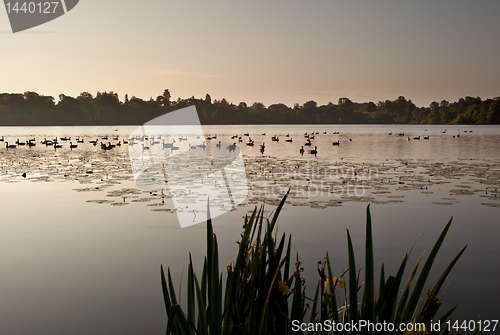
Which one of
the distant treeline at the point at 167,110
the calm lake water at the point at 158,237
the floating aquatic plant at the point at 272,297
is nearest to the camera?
the floating aquatic plant at the point at 272,297

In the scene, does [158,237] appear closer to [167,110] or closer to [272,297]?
[272,297]

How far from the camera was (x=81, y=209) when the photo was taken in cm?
865

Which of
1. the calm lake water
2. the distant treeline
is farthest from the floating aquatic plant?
the distant treeline

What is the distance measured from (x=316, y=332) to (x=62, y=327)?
9.36 ft

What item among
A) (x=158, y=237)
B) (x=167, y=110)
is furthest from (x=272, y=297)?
(x=167, y=110)

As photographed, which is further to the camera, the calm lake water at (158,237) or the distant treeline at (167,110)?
the distant treeline at (167,110)

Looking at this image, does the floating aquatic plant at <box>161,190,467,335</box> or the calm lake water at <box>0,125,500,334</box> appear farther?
the calm lake water at <box>0,125,500,334</box>

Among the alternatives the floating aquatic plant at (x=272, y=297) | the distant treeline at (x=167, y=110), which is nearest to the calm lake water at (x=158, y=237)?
the floating aquatic plant at (x=272, y=297)

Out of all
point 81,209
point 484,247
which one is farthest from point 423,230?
point 81,209

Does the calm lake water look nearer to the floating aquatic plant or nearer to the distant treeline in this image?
the floating aquatic plant

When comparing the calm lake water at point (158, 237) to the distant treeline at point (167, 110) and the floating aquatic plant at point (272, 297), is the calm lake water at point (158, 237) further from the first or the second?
the distant treeline at point (167, 110)

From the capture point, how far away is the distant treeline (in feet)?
346

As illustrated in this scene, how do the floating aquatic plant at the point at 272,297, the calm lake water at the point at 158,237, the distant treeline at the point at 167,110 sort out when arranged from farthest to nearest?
the distant treeline at the point at 167,110 → the calm lake water at the point at 158,237 → the floating aquatic plant at the point at 272,297

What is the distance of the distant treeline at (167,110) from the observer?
105 meters
